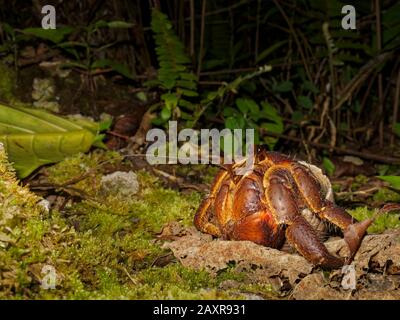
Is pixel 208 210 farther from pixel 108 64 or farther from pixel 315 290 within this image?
pixel 108 64

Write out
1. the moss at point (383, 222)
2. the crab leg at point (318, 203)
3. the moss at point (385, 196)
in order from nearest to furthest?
the crab leg at point (318, 203)
the moss at point (383, 222)
the moss at point (385, 196)

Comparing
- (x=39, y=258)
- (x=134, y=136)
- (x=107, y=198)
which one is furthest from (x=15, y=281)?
(x=134, y=136)

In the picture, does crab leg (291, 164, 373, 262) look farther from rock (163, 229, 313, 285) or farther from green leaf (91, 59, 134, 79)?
green leaf (91, 59, 134, 79)

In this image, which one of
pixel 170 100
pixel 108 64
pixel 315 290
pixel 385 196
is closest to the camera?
pixel 315 290

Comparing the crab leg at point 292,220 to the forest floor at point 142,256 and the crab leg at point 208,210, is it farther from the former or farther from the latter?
the crab leg at point 208,210

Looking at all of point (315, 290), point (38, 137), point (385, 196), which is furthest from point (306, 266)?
point (38, 137)

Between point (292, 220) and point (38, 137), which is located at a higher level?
point (38, 137)

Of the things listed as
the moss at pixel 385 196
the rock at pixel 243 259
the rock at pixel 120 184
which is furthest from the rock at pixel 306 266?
the moss at pixel 385 196
